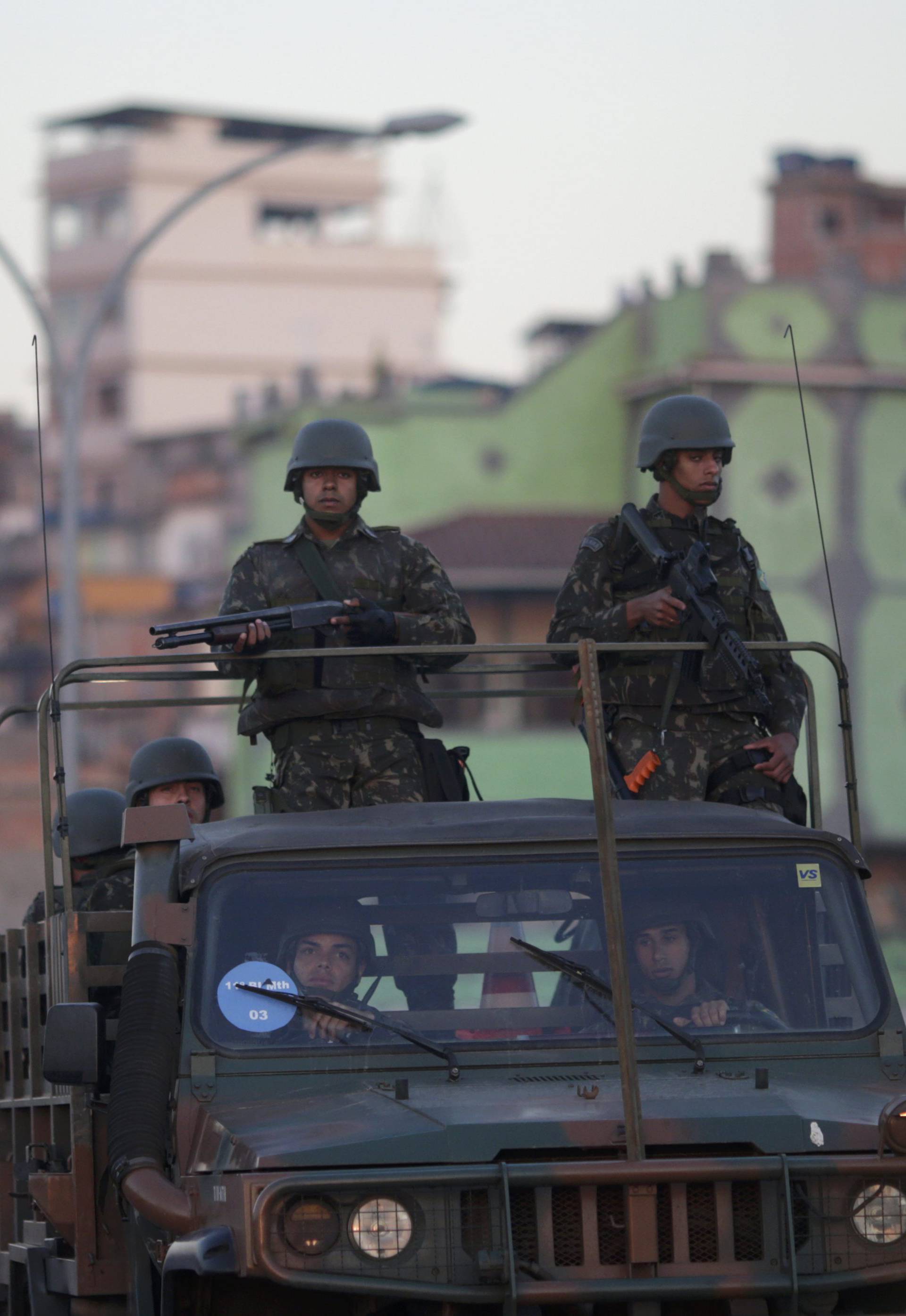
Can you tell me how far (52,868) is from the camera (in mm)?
6922

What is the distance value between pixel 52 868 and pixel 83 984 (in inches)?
17.5

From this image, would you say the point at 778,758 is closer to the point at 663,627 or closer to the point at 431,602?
the point at 663,627

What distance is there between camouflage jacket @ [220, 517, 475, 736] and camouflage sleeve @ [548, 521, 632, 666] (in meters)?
0.31

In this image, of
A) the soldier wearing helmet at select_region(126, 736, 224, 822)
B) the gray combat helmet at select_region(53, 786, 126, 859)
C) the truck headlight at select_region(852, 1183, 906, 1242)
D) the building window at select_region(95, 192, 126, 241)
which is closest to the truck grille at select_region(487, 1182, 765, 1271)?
the truck headlight at select_region(852, 1183, 906, 1242)

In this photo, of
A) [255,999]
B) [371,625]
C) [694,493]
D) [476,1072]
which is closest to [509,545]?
[694,493]

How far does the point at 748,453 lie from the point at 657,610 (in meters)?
30.6

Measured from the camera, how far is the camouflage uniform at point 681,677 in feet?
25.2

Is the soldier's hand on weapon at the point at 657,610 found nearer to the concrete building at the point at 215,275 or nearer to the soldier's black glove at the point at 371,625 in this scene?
the soldier's black glove at the point at 371,625

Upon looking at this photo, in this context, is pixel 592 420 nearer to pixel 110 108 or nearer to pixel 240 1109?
pixel 240 1109

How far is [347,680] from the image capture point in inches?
304

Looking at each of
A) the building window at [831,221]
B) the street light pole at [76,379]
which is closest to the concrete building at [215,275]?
the building window at [831,221]

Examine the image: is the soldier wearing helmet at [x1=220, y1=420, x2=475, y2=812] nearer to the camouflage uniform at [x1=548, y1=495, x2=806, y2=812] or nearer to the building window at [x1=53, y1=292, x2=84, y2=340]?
the camouflage uniform at [x1=548, y1=495, x2=806, y2=812]

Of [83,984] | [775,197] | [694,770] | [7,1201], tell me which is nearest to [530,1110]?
[83,984]

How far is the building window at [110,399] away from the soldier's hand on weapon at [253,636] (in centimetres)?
8345
